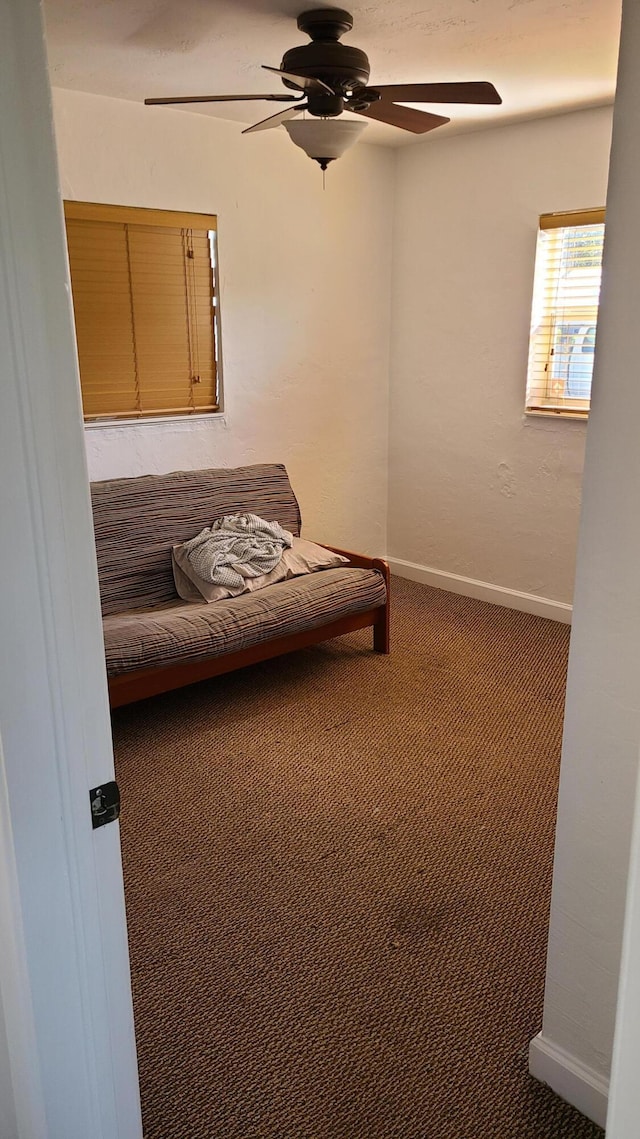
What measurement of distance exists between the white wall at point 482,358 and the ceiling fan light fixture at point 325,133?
1.66 m

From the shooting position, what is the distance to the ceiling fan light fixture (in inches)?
105

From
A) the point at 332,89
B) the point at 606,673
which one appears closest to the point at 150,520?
the point at 332,89

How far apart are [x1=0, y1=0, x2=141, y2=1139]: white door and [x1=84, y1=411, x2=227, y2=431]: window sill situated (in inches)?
114

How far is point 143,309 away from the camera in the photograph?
3.90 meters

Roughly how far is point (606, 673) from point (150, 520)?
2593mm

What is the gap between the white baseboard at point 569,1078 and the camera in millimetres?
1635

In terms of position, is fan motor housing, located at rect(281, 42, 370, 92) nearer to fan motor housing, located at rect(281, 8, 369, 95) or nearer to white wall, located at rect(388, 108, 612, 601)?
fan motor housing, located at rect(281, 8, 369, 95)

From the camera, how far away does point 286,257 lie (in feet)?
14.5

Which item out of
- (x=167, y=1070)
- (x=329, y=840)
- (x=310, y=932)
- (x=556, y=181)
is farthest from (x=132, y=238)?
(x=167, y=1070)

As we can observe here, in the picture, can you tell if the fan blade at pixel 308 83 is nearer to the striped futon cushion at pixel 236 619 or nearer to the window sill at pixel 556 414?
the striped futon cushion at pixel 236 619

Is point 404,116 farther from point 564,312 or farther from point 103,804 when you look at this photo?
point 103,804

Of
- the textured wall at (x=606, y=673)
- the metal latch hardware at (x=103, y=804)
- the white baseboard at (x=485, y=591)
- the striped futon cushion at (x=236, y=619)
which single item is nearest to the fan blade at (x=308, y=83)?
the textured wall at (x=606, y=673)

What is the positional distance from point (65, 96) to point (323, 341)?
1787 mm

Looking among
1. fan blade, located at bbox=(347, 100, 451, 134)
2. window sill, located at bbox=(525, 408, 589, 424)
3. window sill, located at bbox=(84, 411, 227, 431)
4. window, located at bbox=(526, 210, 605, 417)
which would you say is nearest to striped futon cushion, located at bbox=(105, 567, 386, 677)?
window sill, located at bbox=(84, 411, 227, 431)
